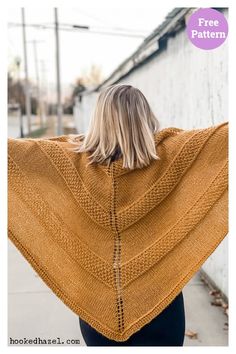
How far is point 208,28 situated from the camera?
2.05 meters

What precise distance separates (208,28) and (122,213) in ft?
2.96

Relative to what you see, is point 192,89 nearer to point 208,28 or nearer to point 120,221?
point 208,28

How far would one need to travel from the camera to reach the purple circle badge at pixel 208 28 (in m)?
1.99

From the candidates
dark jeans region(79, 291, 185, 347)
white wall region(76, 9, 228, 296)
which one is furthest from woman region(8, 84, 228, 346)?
white wall region(76, 9, 228, 296)

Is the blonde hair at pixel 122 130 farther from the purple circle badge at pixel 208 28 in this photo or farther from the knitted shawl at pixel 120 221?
the purple circle badge at pixel 208 28

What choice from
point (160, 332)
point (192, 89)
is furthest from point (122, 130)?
point (192, 89)

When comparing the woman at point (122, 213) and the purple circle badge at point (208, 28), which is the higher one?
the purple circle badge at point (208, 28)

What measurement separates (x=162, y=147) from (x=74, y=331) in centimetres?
128

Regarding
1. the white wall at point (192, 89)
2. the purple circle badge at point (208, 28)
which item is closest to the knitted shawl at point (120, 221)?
the purple circle badge at point (208, 28)

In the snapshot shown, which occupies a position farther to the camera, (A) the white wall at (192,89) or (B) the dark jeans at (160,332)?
(A) the white wall at (192,89)

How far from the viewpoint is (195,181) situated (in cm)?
170

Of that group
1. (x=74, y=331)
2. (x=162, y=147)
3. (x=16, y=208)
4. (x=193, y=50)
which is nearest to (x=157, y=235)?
(x=162, y=147)

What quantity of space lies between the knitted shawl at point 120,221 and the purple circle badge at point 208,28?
1.72 ft

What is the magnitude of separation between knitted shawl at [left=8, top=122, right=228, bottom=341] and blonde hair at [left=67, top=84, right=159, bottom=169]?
0.13 feet
